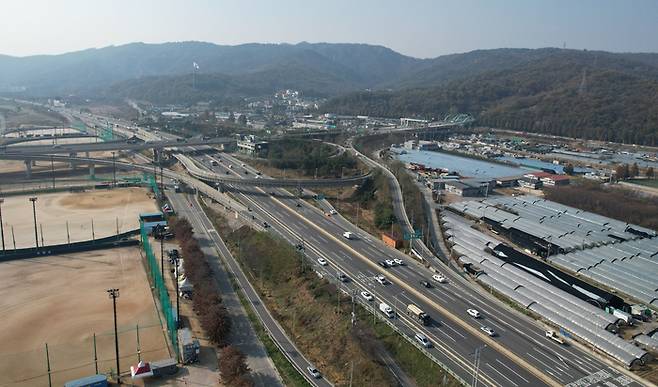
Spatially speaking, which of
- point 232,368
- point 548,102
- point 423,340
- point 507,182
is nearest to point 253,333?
point 232,368

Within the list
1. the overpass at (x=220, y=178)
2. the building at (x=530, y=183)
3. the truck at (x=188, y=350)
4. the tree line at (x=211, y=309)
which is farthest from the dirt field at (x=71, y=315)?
the building at (x=530, y=183)

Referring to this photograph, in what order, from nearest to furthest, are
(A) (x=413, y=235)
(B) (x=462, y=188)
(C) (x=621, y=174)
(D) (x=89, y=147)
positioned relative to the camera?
(A) (x=413, y=235) → (B) (x=462, y=188) → (C) (x=621, y=174) → (D) (x=89, y=147)

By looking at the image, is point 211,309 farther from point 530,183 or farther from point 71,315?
point 530,183

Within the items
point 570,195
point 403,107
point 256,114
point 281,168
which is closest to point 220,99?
point 256,114

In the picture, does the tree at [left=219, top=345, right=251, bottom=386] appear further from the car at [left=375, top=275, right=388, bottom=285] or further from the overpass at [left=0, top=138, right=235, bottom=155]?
the overpass at [left=0, top=138, right=235, bottom=155]

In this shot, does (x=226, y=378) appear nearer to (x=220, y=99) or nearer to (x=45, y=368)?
(x=45, y=368)

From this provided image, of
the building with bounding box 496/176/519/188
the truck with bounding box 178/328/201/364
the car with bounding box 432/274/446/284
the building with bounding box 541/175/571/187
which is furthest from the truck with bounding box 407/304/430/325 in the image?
the building with bounding box 541/175/571/187

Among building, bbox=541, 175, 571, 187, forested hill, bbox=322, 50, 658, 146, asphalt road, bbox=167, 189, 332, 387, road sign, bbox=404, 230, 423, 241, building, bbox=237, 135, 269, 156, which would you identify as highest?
forested hill, bbox=322, 50, 658, 146
